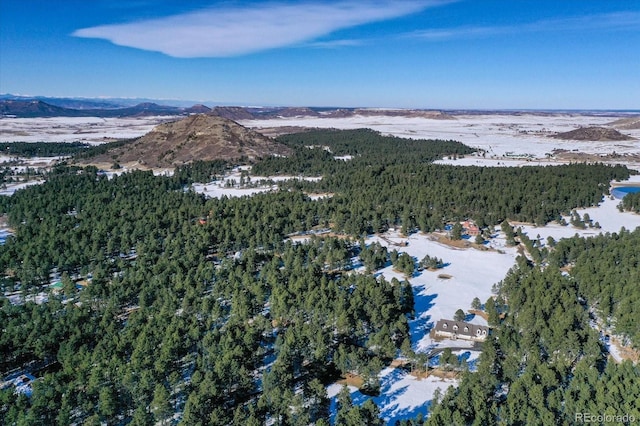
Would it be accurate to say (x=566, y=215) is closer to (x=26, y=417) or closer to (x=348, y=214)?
(x=348, y=214)

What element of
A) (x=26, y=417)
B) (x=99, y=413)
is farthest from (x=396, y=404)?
(x=26, y=417)

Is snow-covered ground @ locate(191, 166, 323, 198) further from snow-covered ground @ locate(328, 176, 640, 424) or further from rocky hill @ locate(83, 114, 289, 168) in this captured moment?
snow-covered ground @ locate(328, 176, 640, 424)

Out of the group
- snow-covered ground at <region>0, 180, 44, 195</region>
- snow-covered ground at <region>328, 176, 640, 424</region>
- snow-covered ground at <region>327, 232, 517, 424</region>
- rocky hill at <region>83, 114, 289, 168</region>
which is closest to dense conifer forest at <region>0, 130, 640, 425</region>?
snow-covered ground at <region>327, 232, 517, 424</region>

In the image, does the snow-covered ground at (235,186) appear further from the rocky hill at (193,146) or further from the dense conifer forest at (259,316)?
the rocky hill at (193,146)

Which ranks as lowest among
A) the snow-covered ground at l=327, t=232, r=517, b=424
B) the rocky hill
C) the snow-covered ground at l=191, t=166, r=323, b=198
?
the snow-covered ground at l=327, t=232, r=517, b=424

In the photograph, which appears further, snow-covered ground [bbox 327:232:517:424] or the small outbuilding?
the small outbuilding

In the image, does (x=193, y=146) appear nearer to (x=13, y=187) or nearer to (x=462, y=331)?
(x=13, y=187)
